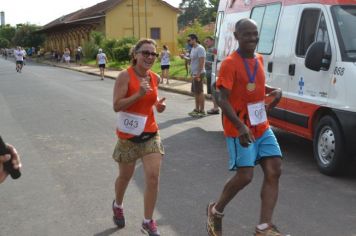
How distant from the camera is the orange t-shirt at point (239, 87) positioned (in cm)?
449

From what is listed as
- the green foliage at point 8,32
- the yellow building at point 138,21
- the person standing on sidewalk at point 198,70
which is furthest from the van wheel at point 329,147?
the green foliage at point 8,32

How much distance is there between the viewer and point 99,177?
708 cm

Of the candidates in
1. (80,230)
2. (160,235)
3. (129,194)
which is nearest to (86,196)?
(129,194)

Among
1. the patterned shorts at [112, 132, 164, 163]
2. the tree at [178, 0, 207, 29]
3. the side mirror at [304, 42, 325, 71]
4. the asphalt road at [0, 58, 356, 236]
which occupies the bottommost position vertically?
the asphalt road at [0, 58, 356, 236]

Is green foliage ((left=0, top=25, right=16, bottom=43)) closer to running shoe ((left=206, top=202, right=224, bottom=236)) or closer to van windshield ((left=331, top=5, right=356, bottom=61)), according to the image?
van windshield ((left=331, top=5, right=356, bottom=61))

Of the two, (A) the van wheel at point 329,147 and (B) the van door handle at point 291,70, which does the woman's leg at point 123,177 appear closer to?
(A) the van wheel at point 329,147

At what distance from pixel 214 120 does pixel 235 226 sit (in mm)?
6817

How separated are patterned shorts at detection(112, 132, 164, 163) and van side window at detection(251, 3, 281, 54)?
13.1ft

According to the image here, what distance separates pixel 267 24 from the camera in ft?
28.3

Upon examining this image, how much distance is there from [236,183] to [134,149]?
0.91 m

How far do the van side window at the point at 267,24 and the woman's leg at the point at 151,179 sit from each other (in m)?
4.13

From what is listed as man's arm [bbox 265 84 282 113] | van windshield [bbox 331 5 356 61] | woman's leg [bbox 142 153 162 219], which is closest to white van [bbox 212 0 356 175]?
van windshield [bbox 331 5 356 61]

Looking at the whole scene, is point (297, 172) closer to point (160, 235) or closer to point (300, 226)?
point (300, 226)

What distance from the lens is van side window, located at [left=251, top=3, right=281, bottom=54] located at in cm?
835
